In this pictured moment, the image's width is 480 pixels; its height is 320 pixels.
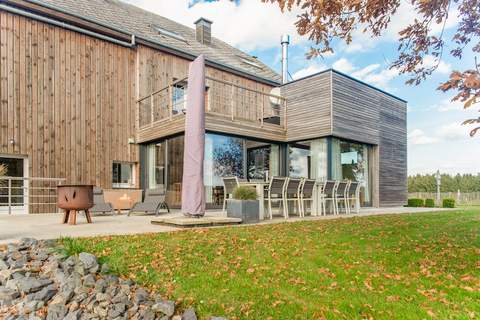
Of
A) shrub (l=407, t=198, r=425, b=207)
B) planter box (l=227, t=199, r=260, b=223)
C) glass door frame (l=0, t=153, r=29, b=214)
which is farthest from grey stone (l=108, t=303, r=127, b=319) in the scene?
shrub (l=407, t=198, r=425, b=207)

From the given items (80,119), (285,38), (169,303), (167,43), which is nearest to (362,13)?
(169,303)

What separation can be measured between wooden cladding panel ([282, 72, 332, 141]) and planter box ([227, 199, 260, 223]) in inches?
175

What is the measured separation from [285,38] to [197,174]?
1124cm

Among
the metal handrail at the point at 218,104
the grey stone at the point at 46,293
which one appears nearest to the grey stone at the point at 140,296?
the grey stone at the point at 46,293

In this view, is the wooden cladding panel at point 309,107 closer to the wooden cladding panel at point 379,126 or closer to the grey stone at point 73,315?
the wooden cladding panel at point 379,126

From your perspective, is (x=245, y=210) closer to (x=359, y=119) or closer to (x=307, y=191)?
(x=307, y=191)

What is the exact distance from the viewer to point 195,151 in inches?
247

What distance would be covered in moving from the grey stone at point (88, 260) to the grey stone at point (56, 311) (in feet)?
1.61

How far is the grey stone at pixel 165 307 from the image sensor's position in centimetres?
275

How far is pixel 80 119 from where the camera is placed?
32.9ft

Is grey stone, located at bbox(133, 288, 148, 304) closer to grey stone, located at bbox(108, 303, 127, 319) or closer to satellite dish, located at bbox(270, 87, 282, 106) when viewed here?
grey stone, located at bbox(108, 303, 127, 319)

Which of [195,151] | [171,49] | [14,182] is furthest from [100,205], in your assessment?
[171,49]

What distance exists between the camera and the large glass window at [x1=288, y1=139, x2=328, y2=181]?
10.7m

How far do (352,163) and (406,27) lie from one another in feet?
26.8
